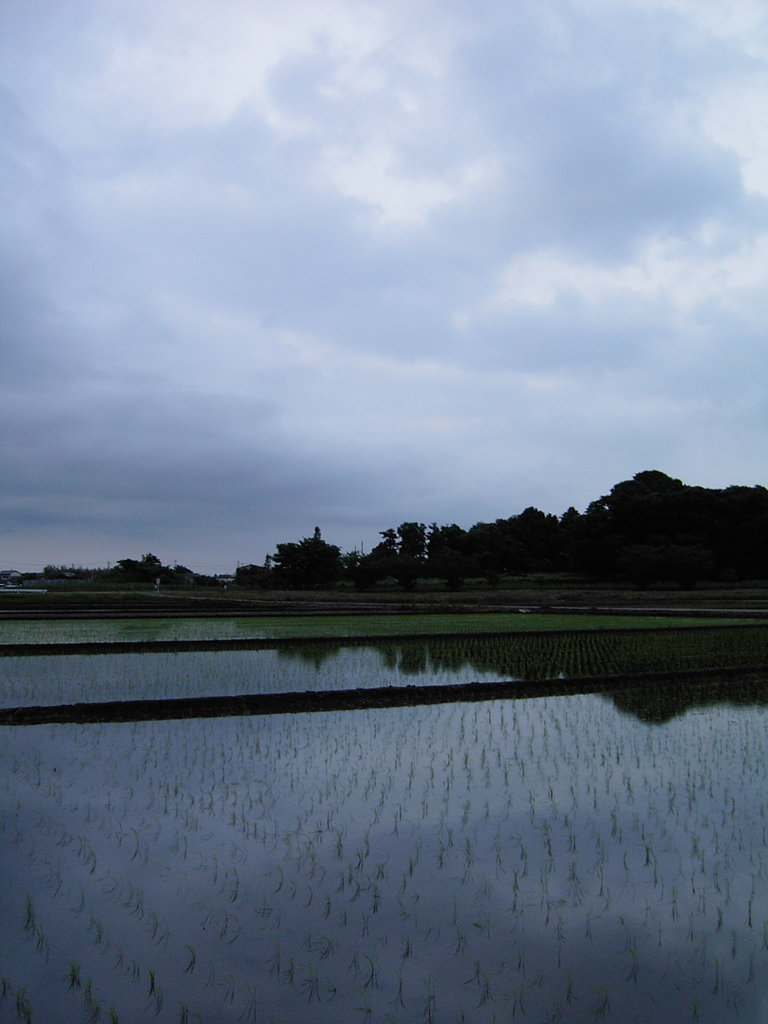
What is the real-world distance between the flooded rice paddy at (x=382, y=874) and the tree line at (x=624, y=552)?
4234cm

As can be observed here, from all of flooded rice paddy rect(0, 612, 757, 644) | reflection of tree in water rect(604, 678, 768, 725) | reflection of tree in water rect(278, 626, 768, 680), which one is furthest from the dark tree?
reflection of tree in water rect(604, 678, 768, 725)

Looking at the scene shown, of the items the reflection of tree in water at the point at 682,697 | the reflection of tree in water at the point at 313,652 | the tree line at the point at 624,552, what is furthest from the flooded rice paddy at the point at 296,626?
the tree line at the point at 624,552

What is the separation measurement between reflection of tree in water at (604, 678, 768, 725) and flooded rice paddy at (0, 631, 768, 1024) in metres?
1.16

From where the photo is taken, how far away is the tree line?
48375mm

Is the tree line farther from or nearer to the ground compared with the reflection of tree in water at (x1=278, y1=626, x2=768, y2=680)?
farther from the ground

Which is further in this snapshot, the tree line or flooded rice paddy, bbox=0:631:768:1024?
the tree line

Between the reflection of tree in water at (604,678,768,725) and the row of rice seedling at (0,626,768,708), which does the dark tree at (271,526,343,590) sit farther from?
the reflection of tree in water at (604,678,768,725)

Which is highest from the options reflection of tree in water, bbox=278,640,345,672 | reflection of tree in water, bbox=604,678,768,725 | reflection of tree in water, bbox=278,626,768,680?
reflection of tree in water, bbox=278,640,345,672

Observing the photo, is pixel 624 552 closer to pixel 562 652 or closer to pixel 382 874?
pixel 562 652

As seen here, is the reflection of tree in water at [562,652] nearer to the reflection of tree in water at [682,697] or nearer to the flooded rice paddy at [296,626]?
the reflection of tree in water at [682,697]

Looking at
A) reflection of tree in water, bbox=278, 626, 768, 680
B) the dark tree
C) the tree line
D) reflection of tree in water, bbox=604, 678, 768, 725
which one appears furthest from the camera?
the dark tree

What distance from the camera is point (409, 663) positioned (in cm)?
1370

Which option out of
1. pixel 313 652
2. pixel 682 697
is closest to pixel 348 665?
pixel 313 652

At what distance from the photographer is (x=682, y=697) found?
10555mm
